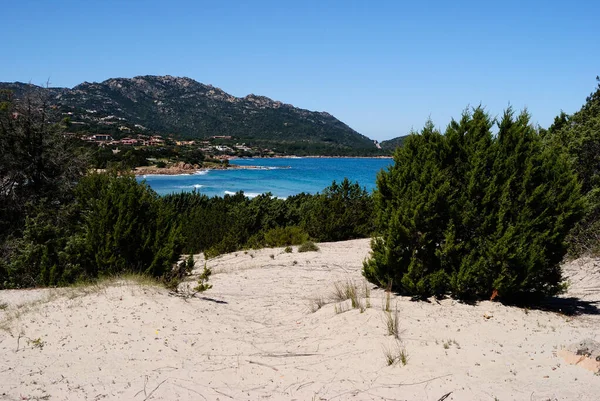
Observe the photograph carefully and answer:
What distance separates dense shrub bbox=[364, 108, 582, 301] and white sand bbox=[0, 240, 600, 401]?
1.83ft

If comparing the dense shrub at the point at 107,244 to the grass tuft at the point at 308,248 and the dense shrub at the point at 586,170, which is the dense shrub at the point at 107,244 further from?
the dense shrub at the point at 586,170

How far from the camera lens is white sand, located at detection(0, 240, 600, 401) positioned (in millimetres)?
4848

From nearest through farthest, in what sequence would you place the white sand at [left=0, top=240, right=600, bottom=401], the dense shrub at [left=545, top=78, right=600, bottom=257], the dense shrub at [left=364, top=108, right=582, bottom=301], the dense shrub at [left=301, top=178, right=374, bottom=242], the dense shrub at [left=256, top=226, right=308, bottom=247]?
the white sand at [left=0, top=240, right=600, bottom=401] → the dense shrub at [left=364, top=108, right=582, bottom=301] → the dense shrub at [left=545, top=78, right=600, bottom=257] → the dense shrub at [left=256, top=226, right=308, bottom=247] → the dense shrub at [left=301, top=178, right=374, bottom=242]

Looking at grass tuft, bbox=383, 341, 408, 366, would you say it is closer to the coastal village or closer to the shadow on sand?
the shadow on sand

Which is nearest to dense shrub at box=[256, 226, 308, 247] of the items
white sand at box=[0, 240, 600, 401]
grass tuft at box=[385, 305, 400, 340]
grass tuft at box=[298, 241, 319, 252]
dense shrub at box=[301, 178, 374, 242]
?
dense shrub at box=[301, 178, 374, 242]

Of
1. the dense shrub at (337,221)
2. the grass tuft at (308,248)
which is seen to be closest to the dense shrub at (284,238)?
the dense shrub at (337,221)

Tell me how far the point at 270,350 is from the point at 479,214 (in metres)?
4.40

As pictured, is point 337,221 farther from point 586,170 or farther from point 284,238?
point 586,170

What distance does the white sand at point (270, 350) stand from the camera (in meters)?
4.85

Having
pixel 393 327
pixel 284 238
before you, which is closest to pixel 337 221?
pixel 284 238

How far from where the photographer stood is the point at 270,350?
20.4ft

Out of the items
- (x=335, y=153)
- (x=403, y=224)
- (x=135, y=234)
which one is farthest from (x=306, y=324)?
(x=335, y=153)

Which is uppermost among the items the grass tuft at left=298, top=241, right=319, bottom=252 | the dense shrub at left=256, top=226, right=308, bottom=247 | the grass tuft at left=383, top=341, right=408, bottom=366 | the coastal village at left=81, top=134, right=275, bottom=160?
the coastal village at left=81, top=134, right=275, bottom=160

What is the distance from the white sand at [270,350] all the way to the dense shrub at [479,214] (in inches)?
22.0
